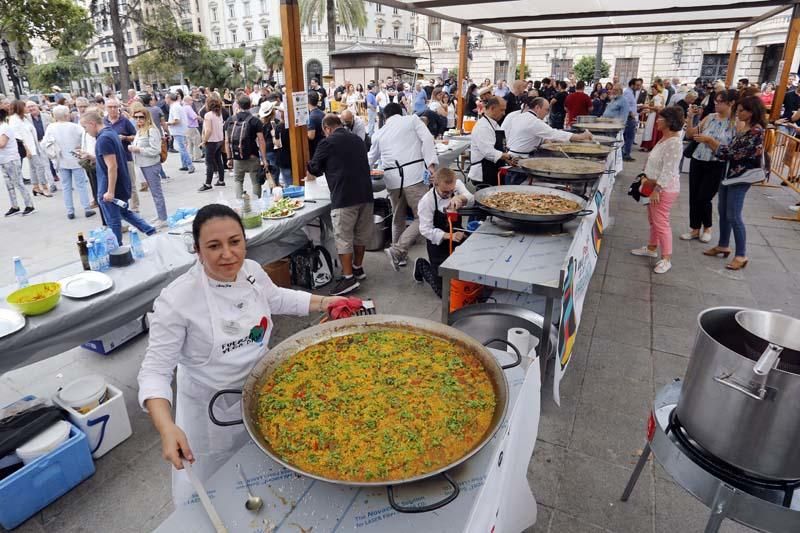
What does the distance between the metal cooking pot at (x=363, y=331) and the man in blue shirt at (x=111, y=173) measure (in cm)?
518

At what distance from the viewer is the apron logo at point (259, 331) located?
6.75ft

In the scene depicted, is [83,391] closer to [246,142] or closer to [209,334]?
[209,334]

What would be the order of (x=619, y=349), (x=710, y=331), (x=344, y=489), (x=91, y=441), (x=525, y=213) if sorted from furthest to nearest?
(x=619, y=349) < (x=525, y=213) < (x=91, y=441) < (x=710, y=331) < (x=344, y=489)

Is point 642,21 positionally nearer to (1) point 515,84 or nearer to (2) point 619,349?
(1) point 515,84

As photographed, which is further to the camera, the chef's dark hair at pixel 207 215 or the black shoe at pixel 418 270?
the black shoe at pixel 418 270

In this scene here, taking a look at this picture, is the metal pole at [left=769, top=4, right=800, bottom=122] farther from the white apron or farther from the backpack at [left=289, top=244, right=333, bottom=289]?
the white apron

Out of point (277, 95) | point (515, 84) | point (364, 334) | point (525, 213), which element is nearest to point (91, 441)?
point (364, 334)

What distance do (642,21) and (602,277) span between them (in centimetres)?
892

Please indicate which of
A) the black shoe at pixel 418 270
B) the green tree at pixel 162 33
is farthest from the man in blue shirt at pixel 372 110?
the green tree at pixel 162 33

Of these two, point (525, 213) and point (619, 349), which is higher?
point (525, 213)

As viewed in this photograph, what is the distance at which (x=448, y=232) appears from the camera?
5055mm

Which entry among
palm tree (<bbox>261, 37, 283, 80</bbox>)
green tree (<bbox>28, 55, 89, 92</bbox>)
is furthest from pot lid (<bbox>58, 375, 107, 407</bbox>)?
green tree (<bbox>28, 55, 89, 92</bbox>)

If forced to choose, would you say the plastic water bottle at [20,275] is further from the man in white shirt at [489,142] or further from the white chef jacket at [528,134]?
the white chef jacket at [528,134]

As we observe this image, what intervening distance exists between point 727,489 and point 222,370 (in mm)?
2040
